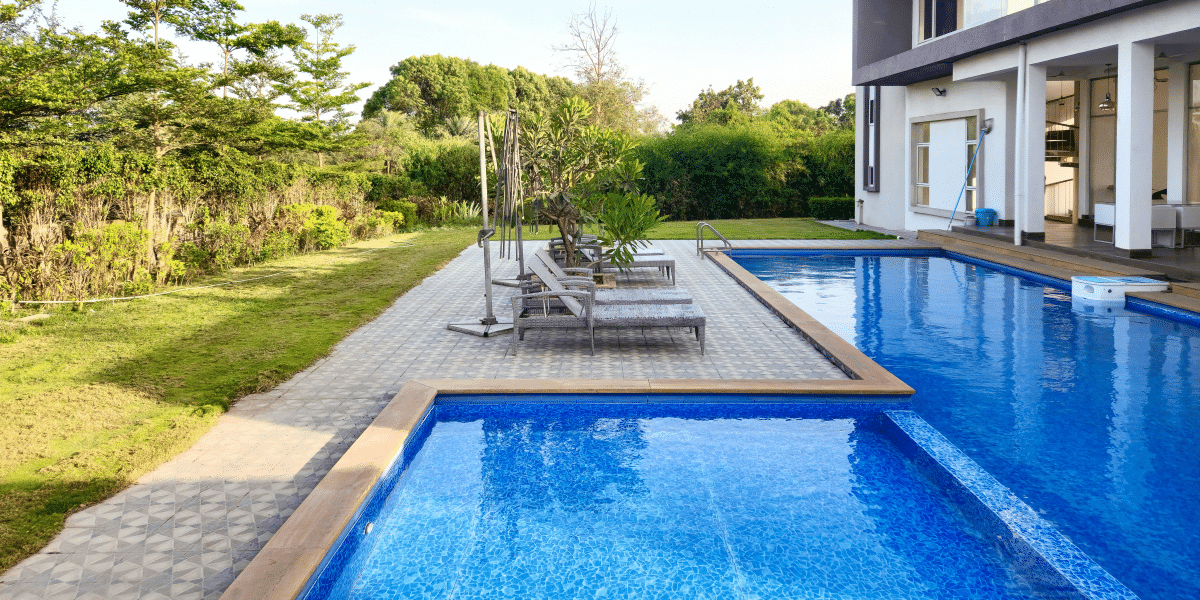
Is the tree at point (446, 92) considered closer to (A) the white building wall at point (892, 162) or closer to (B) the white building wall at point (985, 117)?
(A) the white building wall at point (892, 162)

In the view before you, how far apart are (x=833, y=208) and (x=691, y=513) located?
2211cm

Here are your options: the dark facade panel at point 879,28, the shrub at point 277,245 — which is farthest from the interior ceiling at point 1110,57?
the shrub at point 277,245

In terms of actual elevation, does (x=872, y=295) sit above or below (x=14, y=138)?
below

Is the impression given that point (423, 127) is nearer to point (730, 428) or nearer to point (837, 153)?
point (837, 153)

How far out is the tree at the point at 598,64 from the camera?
1455 inches

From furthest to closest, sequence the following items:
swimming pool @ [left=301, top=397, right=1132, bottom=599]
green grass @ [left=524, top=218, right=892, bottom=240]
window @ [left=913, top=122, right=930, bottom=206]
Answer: window @ [left=913, top=122, right=930, bottom=206] → green grass @ [left=524, top=218, right=892, bottom=240] → swimming pool @ [left=301, top=397, right=1132, bottom=599]

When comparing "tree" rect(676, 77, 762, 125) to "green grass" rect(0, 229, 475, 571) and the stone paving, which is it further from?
the stone paving

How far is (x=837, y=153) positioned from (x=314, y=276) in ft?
60.3

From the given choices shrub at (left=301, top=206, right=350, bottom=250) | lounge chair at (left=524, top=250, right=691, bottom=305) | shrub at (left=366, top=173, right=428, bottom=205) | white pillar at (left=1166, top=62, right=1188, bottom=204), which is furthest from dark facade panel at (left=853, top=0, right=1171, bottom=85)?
shrub at (left=366, top=173, right=428, bottom=205)

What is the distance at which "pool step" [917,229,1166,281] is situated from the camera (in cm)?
1126

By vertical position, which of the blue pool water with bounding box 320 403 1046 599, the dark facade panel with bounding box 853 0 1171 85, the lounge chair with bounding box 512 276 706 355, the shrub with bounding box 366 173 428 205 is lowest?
the blue pool water with bounding box 320 403 1046 599

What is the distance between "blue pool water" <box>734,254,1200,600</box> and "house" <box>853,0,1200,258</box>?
2.66 metres

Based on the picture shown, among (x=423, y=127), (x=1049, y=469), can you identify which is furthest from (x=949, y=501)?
(x=423, y=127)

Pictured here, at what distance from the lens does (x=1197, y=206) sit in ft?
40.9
